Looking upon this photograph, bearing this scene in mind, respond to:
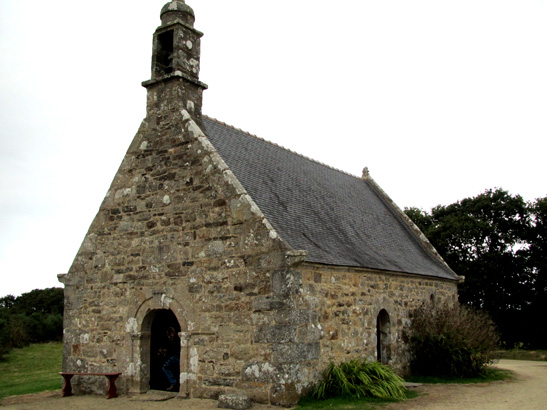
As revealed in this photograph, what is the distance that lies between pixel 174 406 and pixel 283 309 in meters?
2.67

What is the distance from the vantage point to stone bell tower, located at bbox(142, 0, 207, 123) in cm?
1239

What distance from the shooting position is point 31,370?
18.4 metres

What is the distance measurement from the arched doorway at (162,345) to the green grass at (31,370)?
3.30m

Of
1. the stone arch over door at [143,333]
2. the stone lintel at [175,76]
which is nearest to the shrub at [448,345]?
the stone arch over door at [143,333]

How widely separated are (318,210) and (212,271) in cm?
404

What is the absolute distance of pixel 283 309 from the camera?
981 centimetres

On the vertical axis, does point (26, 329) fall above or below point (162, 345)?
below

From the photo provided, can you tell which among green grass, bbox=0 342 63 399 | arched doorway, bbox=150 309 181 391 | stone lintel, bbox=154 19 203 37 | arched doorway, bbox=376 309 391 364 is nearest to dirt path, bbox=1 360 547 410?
arched doorway, bbox=150 309 181 391

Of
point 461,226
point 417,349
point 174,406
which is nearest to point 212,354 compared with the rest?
point 174,406

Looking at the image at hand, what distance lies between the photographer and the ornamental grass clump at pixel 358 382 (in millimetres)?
10273

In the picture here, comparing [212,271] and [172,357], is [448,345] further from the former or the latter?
[172,357]

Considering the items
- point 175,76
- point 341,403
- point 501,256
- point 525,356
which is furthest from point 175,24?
point 501,256

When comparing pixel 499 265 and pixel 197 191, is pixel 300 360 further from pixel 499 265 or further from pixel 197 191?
pixel 499 265

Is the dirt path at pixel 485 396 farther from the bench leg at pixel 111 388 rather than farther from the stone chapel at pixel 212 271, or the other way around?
the bench leg at pixel 111 388
